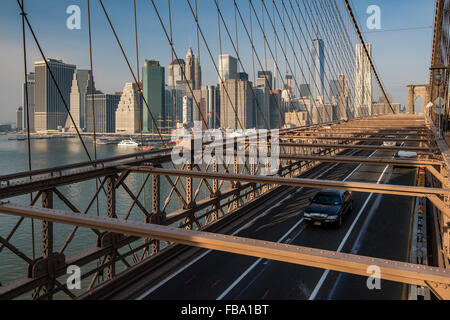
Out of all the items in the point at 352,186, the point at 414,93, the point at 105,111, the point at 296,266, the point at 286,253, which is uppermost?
the point at 414,93

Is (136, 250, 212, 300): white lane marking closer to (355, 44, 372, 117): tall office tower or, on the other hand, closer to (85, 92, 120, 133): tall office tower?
(355, 44, 372, 117): tall office tower

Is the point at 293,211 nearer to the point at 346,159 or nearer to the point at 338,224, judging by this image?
the point at 338,224

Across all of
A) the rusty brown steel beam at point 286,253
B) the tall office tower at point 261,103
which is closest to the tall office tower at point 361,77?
the tall office tower at point 261,103

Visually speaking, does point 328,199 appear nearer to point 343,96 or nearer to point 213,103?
point 343,96

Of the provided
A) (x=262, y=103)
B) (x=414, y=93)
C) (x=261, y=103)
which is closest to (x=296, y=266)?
(x=414, y=93)

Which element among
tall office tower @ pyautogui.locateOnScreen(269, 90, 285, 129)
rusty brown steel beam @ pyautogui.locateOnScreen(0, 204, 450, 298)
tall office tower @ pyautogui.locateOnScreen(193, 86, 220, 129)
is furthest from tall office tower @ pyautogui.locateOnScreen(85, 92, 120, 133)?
rusty brown steel beam @ pyautogui.locateOnScreen(0, 204, 450, 298)

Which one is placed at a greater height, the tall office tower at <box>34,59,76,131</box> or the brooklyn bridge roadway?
the tall office tower at <box>34,59,76,131</box>
